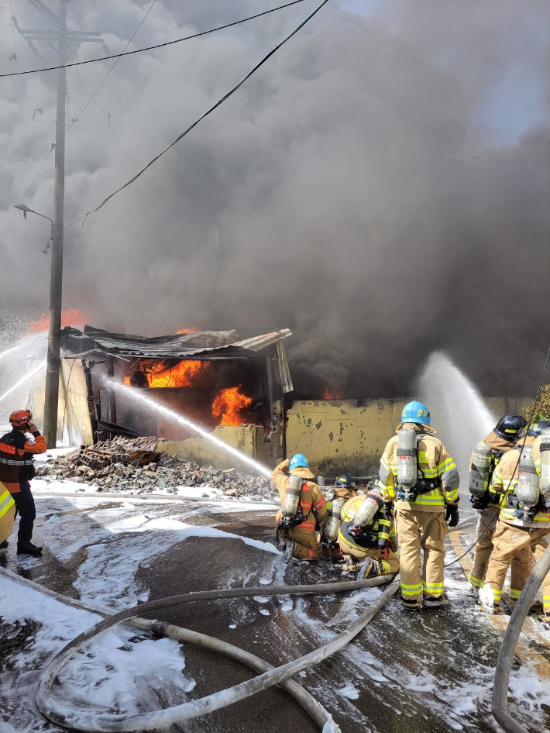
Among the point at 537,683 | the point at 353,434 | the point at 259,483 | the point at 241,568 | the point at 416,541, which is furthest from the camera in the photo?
the point at 353,434

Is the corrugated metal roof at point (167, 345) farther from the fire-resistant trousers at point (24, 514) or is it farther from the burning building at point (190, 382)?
the fire-resistant trousers at point (24, 514)

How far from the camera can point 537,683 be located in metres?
2.54

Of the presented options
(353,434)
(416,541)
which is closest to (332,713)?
(416,541)

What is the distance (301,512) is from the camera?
4.44m

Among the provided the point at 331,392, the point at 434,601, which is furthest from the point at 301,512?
the point at 331,392

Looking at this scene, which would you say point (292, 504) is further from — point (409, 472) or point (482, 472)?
point (482, 472)

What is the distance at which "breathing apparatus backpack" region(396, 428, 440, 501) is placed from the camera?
3471 millimetres

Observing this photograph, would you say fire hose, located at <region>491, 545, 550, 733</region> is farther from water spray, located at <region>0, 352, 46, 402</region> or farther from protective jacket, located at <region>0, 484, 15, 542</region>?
water spray, located at <region>0, 352, 46, 402</region>

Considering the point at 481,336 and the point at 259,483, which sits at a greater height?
the point at 481,336

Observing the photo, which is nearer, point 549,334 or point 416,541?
point 416,541

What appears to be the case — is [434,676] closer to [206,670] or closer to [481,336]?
[206,670]

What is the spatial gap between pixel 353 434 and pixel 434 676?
8.82 meters

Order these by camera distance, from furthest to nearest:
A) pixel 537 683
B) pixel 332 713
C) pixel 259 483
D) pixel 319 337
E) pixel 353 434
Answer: pixel 319 337
pixel 353 434
pixel 259 483
pixel 537 683
pixel 332 713

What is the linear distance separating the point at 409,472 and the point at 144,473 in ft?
21.4
